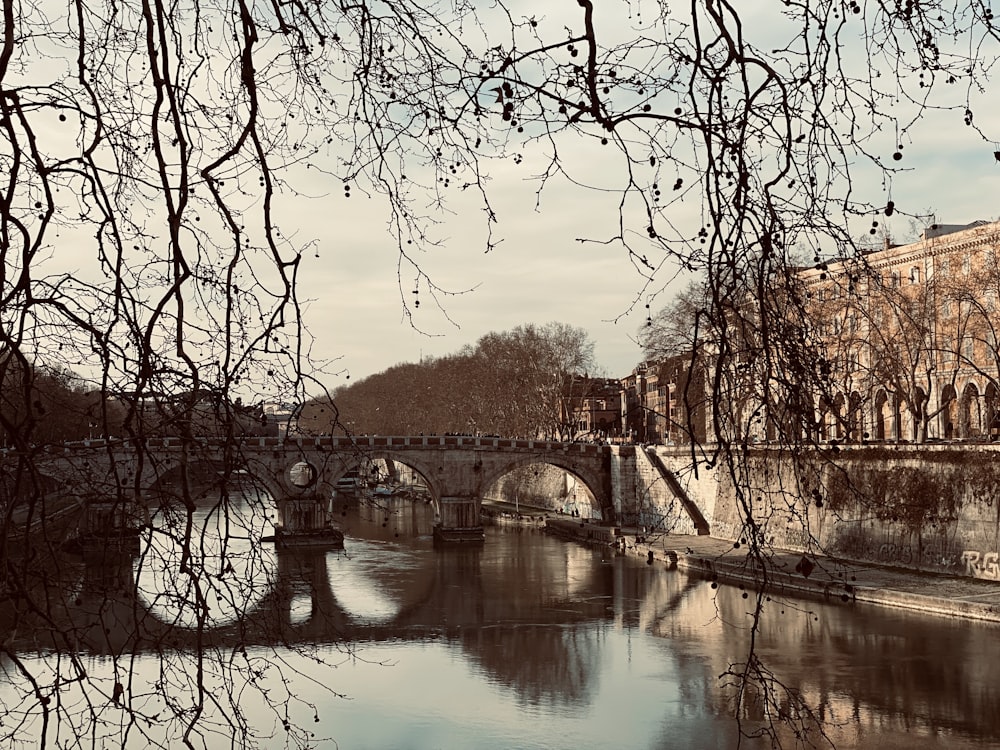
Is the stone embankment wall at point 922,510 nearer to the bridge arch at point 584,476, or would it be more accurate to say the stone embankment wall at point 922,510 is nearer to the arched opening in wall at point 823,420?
the bridge arch at point 584,476

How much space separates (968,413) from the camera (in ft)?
130

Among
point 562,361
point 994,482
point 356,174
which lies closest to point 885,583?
point 994,482

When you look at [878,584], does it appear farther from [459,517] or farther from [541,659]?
[459,517]

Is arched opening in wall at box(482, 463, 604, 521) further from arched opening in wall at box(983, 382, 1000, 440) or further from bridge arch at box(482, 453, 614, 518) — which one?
arched opening in wall at box(983, 382, 1000, 440)

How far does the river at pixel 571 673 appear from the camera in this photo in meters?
16.7

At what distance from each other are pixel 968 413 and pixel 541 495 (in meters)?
22.3

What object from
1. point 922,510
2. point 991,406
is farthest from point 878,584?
point 991,406

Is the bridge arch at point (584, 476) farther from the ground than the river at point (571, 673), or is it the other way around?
the bridge arch at point (584, 476)

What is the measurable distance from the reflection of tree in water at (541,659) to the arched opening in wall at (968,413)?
64.1 feet

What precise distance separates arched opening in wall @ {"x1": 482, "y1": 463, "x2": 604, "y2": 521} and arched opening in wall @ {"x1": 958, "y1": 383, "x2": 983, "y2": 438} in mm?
13271

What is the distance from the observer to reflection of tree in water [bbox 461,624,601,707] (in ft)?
65.0

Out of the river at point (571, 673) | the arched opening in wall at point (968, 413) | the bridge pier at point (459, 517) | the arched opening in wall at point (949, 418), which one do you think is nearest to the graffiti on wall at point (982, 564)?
the river at point (571, 673)

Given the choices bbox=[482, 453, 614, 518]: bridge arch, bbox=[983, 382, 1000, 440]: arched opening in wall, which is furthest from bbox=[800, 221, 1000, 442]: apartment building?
bbox=[482, 453, 614, 518]: bridge arch

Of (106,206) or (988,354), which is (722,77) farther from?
(988,354)
